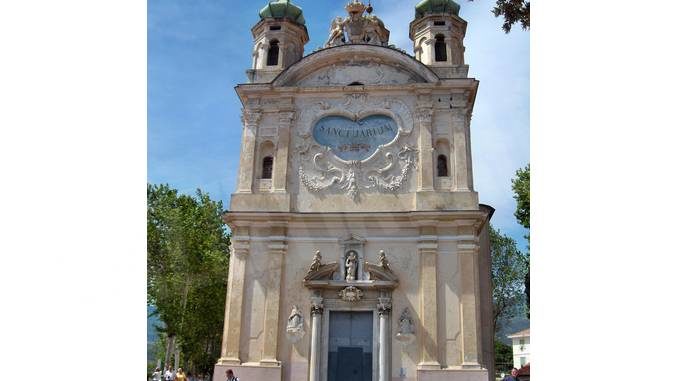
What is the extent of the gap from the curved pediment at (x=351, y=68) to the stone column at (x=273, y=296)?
17.5 feet

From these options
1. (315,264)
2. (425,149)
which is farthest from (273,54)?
(315,264)

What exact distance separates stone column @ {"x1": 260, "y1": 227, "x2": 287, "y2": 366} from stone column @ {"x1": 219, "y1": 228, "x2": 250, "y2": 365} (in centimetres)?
74

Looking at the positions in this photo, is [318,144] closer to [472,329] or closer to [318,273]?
[318,273]

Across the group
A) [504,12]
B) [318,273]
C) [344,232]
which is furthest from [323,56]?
[504,12]

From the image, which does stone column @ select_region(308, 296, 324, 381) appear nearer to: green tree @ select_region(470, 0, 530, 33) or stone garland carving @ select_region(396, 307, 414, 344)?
stone garland carving @ select_region(396, 307, 414, 344)

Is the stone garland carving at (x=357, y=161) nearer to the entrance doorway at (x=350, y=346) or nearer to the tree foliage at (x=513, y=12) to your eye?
the entrance doorway at (x=350, y=346)

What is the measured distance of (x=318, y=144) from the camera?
58.6 feet

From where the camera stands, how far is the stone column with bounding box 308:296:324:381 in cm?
1519

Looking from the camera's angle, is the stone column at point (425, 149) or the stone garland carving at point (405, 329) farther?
the stone column at point (425, 149)

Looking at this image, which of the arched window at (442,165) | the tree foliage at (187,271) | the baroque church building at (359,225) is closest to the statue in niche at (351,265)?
the baroque church building at (359,225)

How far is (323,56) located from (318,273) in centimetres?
732

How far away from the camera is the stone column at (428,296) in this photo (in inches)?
594

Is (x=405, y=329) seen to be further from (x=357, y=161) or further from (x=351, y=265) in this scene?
(x=357, y=161)

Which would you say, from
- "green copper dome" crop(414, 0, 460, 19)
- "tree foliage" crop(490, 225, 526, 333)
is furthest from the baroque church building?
"tree foliage" crop(490, 225, 526, 333)
